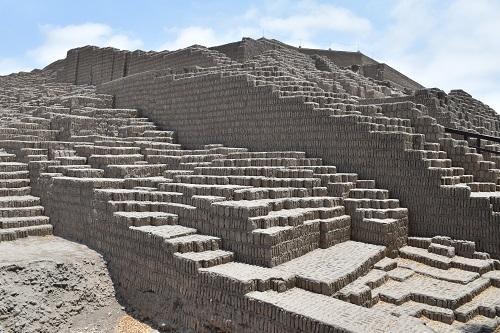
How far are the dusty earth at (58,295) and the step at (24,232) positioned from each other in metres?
0.60

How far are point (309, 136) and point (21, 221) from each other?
573 cm

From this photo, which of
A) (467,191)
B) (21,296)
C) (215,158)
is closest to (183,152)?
(215,158)

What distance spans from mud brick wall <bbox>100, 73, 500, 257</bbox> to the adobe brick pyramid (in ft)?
0.10

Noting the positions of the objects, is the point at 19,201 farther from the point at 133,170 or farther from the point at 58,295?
the point at 58,295

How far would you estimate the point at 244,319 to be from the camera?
5.86 metres

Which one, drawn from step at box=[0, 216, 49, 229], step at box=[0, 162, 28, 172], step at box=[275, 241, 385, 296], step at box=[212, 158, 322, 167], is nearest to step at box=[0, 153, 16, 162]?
step at box=[0, 162, 28, 172]

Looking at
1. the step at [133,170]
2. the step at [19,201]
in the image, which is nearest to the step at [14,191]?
the step at [19,201]

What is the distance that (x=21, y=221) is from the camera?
363 inches

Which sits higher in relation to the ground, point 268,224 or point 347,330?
point 268,224

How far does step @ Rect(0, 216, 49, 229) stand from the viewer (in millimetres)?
8961

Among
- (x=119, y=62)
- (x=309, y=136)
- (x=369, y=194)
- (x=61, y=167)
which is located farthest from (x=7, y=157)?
(x=119, y=62)

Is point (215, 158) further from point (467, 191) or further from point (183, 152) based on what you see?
point (467, 191)

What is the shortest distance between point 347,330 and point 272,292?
1.27 meters

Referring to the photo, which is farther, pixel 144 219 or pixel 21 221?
pixel 21 221
